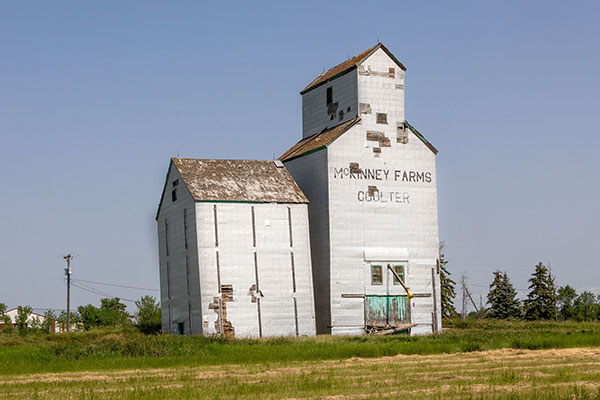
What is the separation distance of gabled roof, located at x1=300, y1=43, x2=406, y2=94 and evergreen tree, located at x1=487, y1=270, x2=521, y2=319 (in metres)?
37.7

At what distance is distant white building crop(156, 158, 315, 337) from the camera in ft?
145

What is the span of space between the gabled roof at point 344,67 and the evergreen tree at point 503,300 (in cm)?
3766

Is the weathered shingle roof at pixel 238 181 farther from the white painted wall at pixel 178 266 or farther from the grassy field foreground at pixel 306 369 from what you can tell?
the grassy field foreground at pixel 306 369

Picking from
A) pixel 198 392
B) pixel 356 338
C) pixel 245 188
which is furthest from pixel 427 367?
pixel 245 188

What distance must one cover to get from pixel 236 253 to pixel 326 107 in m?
12.0

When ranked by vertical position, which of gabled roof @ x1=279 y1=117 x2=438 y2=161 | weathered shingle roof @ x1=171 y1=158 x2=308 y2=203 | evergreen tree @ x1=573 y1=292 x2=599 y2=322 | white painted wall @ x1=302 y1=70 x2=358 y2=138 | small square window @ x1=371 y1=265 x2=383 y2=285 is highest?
white painted wall @ x1=302 y1=70 x2=358 y2=138

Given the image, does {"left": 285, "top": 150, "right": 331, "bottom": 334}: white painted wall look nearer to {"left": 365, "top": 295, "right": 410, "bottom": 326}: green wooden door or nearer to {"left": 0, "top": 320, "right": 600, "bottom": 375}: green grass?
{"left": 365, "top": 295, "right": 410, "bottom": 326}: green wooden door

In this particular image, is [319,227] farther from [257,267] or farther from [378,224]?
[257,267]

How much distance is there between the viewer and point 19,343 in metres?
45.0

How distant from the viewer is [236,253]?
4478 centimetres

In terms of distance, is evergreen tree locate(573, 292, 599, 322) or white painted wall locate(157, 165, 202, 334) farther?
evergreen tree locate(573, 292, 599, 322)

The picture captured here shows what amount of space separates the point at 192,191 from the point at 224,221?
229 cm

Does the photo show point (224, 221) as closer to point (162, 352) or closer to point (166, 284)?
point (166, 284)

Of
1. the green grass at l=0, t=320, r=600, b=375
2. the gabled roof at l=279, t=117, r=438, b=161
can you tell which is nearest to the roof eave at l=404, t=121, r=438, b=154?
the gabled roof at l=279, t=117, r=438, b=161
